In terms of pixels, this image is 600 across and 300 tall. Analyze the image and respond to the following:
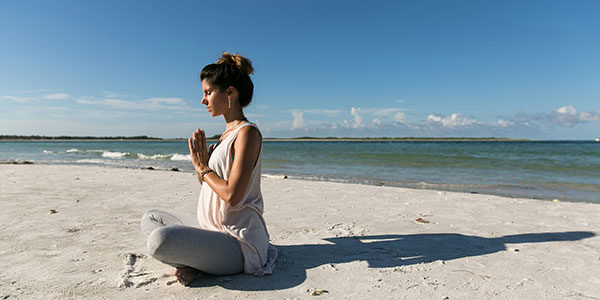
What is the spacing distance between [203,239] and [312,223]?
8.56ft

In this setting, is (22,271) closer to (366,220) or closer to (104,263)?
(104,263)

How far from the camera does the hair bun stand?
280 cm

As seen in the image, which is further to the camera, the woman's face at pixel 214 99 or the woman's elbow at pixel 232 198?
the woman's face at pixel 214 99

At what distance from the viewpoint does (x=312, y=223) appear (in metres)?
5.07

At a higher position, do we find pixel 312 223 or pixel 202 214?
pixel 202 214

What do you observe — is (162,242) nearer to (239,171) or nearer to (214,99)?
(239,171)

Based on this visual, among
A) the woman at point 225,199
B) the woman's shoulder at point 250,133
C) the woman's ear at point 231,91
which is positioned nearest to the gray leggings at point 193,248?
the woman at point 225,199

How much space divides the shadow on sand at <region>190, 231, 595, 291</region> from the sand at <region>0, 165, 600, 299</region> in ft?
0.04

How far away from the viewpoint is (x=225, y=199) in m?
2.65

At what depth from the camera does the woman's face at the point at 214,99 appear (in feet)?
9.32

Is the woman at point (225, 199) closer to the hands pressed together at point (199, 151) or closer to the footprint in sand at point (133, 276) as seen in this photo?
the hands pressed together at point (199, 151)

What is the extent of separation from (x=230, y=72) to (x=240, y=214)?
3.69ft

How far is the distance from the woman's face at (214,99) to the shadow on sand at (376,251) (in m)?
1.38

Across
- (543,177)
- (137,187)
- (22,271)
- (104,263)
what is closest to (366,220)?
(104,263)
